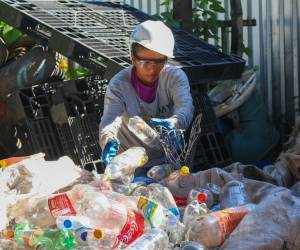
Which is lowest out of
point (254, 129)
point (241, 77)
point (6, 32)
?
point (254, 129)

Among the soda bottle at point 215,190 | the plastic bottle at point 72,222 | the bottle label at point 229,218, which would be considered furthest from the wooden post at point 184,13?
the plastic bottle at point 72,222

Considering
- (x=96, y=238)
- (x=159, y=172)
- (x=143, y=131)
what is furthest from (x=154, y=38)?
(x=96, y=238)

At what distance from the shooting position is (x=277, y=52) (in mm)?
7906

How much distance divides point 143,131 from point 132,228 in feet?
5.05

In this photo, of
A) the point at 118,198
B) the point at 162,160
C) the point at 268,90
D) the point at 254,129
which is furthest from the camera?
the point at 268,90

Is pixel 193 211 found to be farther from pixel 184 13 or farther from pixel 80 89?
pixel 184 13

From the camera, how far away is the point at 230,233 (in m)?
3.61

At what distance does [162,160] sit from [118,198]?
1.31m

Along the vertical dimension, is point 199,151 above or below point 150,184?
below

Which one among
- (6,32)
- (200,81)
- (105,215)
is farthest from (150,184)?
(6,32)

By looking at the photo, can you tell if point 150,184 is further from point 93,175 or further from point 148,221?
point 148,221

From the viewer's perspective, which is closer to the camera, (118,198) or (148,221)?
(148,221)

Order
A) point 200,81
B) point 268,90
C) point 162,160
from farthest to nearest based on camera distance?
point 268,90
point 200,81
point 162,160

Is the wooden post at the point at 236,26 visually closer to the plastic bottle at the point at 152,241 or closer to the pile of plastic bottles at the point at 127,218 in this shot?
the pile of plastic bottles at the point at 127,218
